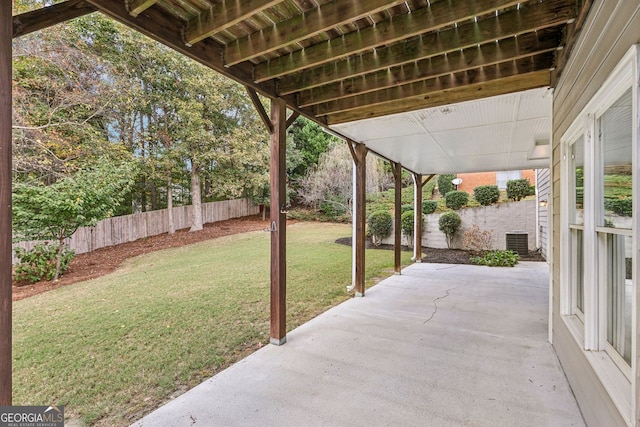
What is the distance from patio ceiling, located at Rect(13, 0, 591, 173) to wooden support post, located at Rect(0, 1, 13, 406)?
1.15 feet

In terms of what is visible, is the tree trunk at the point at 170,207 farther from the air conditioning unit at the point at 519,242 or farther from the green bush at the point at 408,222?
the air conditioning unit at the point at 519,242

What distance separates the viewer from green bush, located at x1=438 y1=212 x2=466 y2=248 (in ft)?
30.9

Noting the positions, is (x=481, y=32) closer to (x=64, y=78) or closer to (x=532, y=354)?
(x=532, y=354)

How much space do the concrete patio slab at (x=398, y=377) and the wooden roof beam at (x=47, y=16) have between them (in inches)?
92.9

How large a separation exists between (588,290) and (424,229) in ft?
28.2

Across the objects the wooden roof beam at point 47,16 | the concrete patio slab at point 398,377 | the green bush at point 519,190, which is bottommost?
the concrete patio slab at point 398,377

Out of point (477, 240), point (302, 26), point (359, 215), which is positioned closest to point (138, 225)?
point (359, 215)

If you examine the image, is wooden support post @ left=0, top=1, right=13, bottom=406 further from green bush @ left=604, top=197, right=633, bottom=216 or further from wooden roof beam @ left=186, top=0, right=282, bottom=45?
green bush @ left=604, top=197, right=633, bottom=216

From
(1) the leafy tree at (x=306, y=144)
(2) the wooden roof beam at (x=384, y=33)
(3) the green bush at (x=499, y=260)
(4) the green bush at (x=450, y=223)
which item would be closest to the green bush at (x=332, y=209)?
(1) the leafy tree at (x=306, y=144)

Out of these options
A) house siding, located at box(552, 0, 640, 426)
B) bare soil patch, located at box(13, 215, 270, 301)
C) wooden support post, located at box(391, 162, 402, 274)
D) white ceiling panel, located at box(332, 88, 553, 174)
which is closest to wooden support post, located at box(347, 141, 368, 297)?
white ceiling panel, located at box(332, 88, 553, 174)

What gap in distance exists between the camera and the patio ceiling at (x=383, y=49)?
6.16ft

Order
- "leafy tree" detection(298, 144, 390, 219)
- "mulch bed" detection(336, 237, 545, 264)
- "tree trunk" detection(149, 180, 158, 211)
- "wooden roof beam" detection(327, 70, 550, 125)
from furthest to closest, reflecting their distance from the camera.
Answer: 1. "leafy tree" detection(298, 144, 390, 219)
2. "tree trunk" detection(149, 180, 158, 211)
3. "mulch bed" detection(336, 237, 545, 264)
4. "wooden roof beam" detection(327, 70, 550, 125)

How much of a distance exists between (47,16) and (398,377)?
10.7 ft

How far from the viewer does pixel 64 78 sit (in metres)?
6.89
